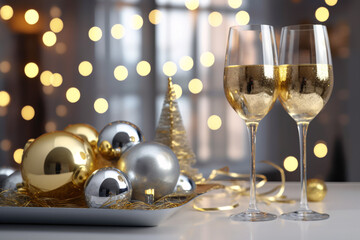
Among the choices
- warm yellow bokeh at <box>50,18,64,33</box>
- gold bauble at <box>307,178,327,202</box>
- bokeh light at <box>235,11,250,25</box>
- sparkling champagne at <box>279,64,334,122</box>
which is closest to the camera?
sparkling champagne at <box>279,64,334,122</box>

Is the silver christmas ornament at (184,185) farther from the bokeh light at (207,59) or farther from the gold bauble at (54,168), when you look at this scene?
the bokeh light at (207,59)

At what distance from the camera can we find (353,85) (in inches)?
62.2

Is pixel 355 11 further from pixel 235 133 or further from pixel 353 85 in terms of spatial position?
pixel 235 133

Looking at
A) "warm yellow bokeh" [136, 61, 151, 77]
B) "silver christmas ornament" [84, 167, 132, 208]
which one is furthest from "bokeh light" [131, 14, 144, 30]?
"silver christmas ornament" [84, 167, 132, 208]

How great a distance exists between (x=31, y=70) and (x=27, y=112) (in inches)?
6.7

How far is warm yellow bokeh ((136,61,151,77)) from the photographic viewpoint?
6.09 feet

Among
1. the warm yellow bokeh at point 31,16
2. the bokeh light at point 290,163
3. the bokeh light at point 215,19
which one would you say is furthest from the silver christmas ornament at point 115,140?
the warm yellow bokeh at point 31,16

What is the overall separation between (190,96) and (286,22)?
18.4 inches

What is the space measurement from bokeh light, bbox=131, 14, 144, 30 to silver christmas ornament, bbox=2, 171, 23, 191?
1.18 meters

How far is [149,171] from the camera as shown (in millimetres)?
717

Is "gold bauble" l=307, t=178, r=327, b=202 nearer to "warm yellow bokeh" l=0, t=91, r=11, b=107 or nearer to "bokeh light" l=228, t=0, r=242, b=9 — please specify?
"bokeh light" l=228, t=0, r=242, b=9

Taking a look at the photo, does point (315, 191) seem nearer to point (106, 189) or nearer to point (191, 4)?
point (106, 189)

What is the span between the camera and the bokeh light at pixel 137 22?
6.07ft

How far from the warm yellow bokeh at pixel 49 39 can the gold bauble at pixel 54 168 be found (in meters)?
1.21
